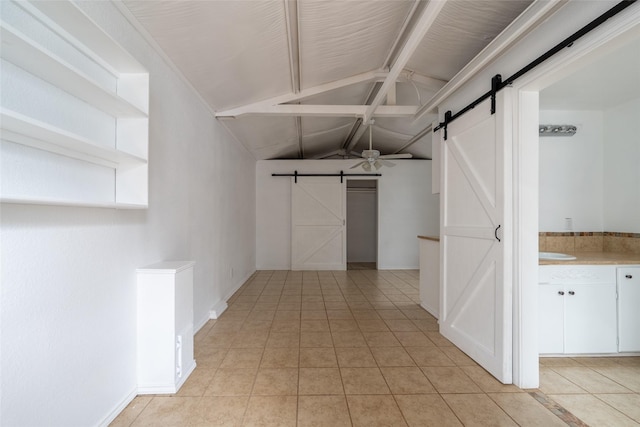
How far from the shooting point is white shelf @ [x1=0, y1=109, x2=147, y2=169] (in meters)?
1.06

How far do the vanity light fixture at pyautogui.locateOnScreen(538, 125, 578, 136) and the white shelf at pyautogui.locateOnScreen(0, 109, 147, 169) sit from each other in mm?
3824

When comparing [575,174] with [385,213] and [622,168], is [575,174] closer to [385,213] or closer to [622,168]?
[622,168]

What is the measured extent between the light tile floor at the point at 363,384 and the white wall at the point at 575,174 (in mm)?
1426

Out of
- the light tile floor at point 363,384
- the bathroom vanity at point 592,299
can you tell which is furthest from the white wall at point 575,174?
the light tile floor at point 363,384

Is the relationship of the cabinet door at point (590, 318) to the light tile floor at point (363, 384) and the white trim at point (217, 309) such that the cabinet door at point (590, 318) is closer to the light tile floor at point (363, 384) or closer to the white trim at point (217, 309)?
the light tile floor at point (363, 384)

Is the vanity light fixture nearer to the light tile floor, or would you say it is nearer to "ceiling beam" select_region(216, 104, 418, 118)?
"ceiling beam" select_region(216, 104, 418, 118)

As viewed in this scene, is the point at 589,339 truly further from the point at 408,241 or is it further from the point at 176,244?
the point at 408,241

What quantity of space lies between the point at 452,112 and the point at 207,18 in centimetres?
235

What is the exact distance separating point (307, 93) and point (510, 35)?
2210 mm

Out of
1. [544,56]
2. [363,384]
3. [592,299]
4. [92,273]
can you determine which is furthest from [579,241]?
[92,273]

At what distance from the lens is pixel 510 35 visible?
6.46ft

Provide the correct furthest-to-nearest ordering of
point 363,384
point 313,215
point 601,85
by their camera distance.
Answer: point 313,215 → point 601,85 → point 363,384

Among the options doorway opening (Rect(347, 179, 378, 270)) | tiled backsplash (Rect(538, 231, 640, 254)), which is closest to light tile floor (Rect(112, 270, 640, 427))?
tiled backsplash (Rect(538, 231, 640, 254))

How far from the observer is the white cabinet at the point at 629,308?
2.57 meters
